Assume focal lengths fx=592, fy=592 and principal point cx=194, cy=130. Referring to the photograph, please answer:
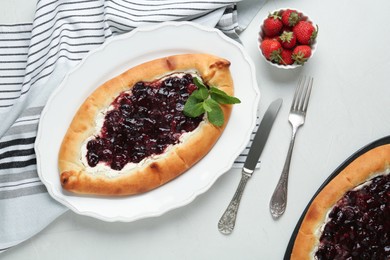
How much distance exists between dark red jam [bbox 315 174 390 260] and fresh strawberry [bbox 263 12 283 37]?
2.94ft

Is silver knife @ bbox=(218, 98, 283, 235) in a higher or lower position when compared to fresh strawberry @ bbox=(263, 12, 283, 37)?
lower

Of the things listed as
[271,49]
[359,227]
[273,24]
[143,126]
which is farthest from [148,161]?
[359,227]

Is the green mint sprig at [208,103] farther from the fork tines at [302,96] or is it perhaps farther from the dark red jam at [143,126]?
the fork tines at [302,96]

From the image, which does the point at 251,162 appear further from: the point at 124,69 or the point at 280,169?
the point at 124,69

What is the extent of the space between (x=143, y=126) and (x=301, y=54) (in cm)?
87

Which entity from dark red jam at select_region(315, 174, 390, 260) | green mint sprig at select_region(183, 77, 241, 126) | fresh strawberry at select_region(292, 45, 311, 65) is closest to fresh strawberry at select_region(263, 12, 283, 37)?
fresh strawberry at select_region(292, 45, 311, 65)

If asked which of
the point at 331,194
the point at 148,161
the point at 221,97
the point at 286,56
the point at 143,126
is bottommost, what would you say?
the point at 148,161

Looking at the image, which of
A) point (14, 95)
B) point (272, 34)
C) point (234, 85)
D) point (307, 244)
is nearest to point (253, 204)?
point (307, 244)

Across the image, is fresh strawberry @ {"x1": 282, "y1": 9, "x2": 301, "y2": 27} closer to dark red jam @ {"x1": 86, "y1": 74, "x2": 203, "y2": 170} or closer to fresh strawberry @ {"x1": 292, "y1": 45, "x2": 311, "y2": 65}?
fresh strawberry @ {"x1": 292, "y1": 45, "x2": 311, "y2": 65}

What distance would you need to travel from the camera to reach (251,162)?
3.02 metres

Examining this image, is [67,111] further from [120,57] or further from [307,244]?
[307,244]

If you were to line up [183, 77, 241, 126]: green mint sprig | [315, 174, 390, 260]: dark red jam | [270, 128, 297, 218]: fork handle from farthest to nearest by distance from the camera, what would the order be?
[270, 128, 297, 218]: fork handle < [183, 77, 241, 126]: green mint sprig < [315, 174, 390, 260]: dark red jam

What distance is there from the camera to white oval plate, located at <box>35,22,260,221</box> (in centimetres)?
297

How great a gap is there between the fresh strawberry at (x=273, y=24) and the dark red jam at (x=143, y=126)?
0.48m
